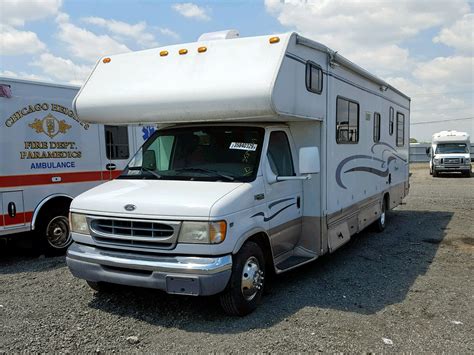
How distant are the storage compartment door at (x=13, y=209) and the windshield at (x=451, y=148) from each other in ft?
77.6

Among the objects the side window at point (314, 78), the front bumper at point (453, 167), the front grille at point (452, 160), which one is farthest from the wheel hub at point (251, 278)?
the front grille at point (452, 160)

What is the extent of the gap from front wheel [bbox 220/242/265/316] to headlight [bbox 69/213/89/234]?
1.61 metres

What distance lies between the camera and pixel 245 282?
461 cm

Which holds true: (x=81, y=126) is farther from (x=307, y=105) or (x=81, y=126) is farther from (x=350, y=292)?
(x=350, y=292)

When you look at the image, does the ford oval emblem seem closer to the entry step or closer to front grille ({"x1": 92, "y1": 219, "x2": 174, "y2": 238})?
front grille ({"x1": 92, "y1": 219, "x2": 174, "y2": 238})

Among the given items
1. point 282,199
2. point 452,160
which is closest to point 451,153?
point 452,160

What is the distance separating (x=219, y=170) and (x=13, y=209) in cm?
355

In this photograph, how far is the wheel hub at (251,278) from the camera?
4.61 meters

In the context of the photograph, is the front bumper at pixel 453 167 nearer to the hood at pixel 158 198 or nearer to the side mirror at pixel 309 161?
the side mirror at pixel 309 161

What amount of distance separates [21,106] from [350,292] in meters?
5.43

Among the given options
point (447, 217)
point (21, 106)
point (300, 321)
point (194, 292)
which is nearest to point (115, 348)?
point (194, 292)

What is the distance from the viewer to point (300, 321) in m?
4.55

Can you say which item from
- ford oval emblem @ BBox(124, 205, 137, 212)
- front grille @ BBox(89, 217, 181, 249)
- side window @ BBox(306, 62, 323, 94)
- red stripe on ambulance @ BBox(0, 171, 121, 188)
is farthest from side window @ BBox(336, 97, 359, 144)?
red stripe on ambulance @ BBox(0, 171, 121, 188)

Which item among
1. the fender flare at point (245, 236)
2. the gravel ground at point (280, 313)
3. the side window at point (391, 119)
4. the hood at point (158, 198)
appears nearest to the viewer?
the gravel ground at point (280, 313)
